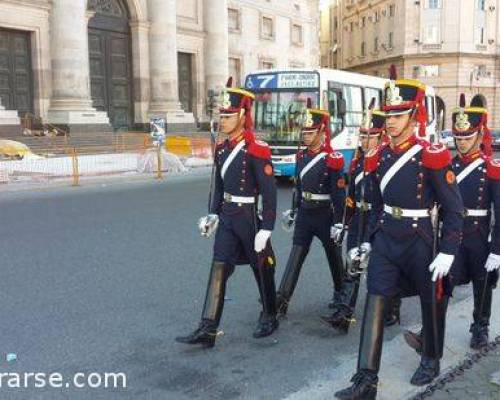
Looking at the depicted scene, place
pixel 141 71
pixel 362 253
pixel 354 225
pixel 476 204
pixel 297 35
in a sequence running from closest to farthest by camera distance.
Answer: pixel 362 253
pixel 476 204
pixel 354 225
pixel 141 71
pixel 297 35

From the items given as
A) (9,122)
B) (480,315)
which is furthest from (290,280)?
(9,122)

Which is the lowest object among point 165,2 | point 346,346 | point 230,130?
point 346,346

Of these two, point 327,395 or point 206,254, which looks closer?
point 327,395

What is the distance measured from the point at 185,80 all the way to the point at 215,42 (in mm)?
2752

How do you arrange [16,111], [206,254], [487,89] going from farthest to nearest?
[487,89], [16,111], [206,254]

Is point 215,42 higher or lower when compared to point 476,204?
higher

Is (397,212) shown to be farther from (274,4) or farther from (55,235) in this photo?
(274,4)

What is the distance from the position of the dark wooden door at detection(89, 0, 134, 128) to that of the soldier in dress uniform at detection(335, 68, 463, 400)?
91.2ft

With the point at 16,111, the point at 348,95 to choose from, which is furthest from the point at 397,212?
the point at 16,111

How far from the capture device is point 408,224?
409 centimetres

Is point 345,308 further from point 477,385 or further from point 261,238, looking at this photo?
point 477,385

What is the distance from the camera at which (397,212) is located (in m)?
4.13

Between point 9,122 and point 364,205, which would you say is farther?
point 9,122

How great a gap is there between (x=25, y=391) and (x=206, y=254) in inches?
169
